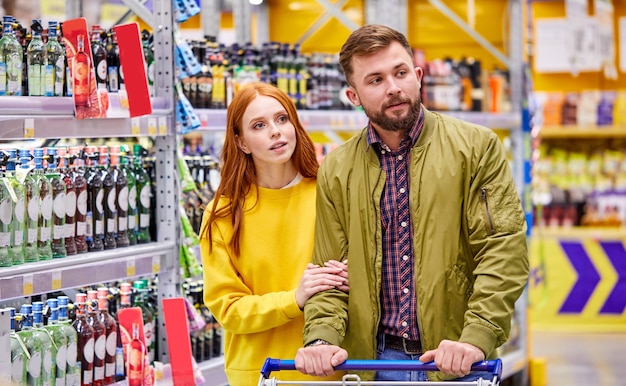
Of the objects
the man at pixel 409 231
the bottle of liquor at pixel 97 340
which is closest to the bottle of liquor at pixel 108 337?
the bottle of liquor at pixel 97 340

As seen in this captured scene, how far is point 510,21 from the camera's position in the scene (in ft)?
23.8

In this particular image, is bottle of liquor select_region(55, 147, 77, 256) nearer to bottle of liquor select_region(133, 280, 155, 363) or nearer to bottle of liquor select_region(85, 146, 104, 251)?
bottle of liquor select_region(85, 146, 104, 251)

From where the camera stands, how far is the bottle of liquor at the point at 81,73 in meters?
3.61

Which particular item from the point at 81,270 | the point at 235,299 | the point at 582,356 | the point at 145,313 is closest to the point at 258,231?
the point at 235,299

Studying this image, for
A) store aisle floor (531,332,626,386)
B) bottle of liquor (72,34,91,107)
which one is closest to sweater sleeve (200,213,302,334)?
bottle of liquor (72,34,91,107)

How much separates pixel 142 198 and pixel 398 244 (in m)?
1.54

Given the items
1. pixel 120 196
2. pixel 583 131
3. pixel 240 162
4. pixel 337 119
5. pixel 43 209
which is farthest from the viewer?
pixel 583 131

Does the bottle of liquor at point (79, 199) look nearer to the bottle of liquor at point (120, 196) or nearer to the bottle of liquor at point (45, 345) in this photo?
the bottle of liquor at point (120, 196)

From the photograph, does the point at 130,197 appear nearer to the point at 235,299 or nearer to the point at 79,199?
the point at 79,199

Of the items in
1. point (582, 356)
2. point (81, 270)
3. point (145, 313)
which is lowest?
point (582, 356)

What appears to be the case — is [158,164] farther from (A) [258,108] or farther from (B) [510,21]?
(B) [510,21]

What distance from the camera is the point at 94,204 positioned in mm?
3857

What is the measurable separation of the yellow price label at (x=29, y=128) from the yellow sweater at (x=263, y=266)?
71 centimetres

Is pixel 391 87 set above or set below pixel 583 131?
above
